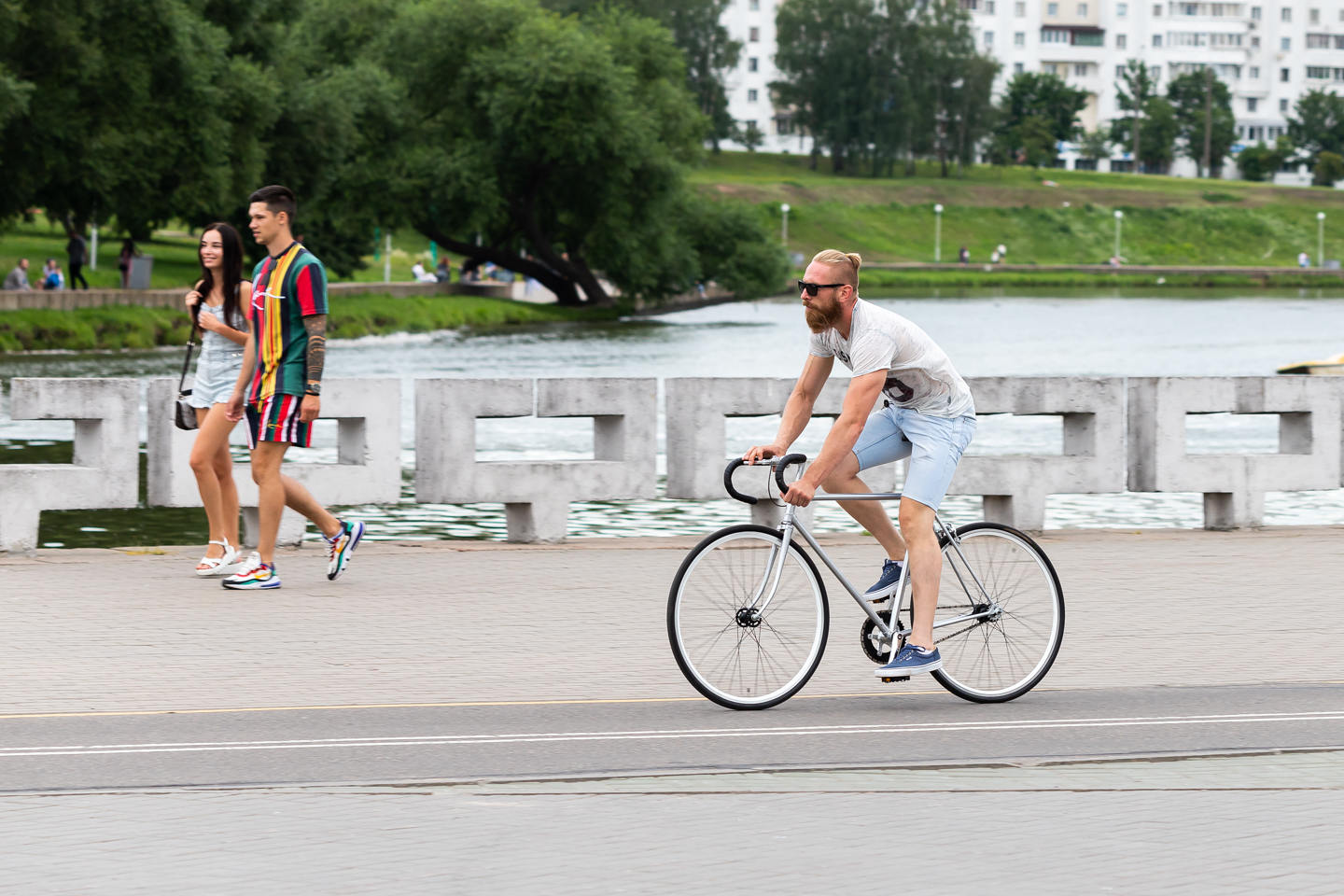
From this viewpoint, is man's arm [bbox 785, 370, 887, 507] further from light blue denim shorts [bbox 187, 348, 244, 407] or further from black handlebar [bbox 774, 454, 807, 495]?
light blue denim shorts [bbox 187, 348, 244, 407]

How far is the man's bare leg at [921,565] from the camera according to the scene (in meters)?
7.27

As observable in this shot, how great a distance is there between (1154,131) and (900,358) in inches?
6751

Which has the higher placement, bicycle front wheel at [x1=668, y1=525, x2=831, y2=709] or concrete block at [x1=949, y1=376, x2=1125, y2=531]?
concrete block at [x1=949, y1=376, x2=1125, y2=531]

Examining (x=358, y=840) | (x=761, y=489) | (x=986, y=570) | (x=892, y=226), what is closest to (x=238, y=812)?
(x=358, y=840)

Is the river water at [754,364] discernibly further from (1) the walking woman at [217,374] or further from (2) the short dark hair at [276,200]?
(2) the short dark hair at [276,200]

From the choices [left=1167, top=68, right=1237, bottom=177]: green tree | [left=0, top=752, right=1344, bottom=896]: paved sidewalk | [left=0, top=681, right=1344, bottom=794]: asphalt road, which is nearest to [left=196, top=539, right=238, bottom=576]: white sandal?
[left=0, top=681, right=1344, bottom=794]: asphalt road

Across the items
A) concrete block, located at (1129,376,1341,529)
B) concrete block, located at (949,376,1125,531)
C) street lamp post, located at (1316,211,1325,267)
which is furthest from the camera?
street lamp post, located at (1316,211,1325,267)

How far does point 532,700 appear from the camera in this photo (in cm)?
729

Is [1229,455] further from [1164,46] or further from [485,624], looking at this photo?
[1164,46]

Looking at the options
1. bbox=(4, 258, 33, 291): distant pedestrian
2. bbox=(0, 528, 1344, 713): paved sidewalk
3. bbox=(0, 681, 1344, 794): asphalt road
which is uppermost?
bbox=(4, 258, 33, 291): distant pedestrian

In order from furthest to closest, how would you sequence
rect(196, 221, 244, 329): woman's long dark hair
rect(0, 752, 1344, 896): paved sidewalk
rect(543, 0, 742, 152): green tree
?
rect(543, 0, 742, 152): green tree < rect(196, 221, 244, 329): woman's long dark hair < rect(0, 752, 1344, 896): paved sidewalk

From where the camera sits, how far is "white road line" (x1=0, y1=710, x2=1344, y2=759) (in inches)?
251

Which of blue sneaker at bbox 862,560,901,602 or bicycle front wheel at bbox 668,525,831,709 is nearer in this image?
bicycle front wheel at bbox 668,525,831,709

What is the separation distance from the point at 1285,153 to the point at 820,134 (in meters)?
44.8
